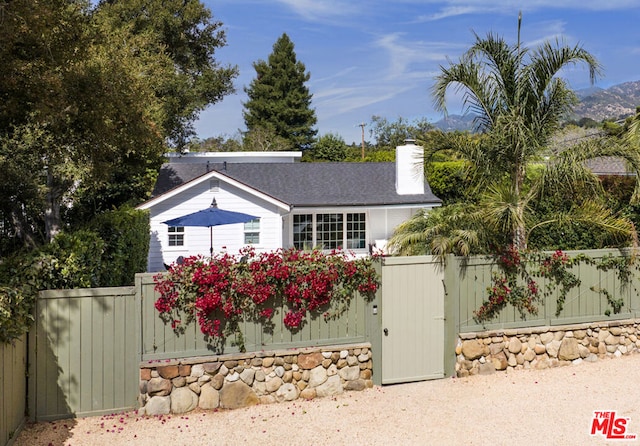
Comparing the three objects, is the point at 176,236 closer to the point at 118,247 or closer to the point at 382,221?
the point at 118,247

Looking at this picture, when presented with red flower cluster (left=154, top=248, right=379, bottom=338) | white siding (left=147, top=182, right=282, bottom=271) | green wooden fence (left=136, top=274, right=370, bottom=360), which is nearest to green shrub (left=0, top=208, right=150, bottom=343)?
green wooden fence (left=136, top=274, right=370, bottom=360)

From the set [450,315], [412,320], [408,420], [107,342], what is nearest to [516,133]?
[450,315]

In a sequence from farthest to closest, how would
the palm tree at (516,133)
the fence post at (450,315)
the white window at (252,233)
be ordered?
the white window at (252,233) → the palm tree at (516,133) → the fence post at (450,315)

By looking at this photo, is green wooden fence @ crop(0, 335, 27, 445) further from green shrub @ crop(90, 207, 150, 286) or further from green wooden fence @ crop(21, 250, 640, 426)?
green shrub @ crop(90, 207, 150, 286)

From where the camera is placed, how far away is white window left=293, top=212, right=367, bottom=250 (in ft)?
66.2

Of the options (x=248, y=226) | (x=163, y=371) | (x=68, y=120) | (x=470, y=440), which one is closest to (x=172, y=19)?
(x=248, y=226)

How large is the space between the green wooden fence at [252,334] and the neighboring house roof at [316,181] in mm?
12052

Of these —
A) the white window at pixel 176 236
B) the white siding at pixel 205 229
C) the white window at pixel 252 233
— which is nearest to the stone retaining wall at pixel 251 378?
the white siding at pixel 205 229

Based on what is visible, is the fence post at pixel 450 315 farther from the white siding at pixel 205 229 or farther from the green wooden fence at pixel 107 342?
the white siding at pixel 205 229

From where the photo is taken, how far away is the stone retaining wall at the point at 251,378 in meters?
6.47

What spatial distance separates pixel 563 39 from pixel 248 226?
11.8 m

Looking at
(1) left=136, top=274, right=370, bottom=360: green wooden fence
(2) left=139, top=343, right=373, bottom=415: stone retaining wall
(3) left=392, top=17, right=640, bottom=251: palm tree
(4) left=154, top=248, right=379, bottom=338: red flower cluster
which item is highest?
(3) left=392, top=17, right=640, bottom=251: palm tree

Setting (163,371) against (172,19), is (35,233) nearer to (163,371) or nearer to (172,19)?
(163,371)

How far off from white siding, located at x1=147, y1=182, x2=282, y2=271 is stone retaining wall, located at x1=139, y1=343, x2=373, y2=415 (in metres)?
10.2
